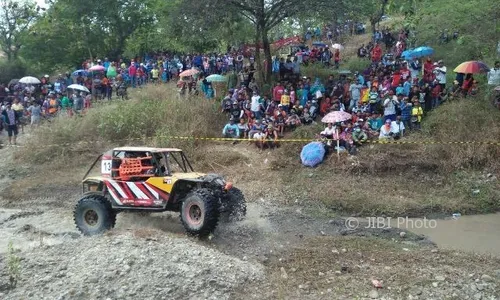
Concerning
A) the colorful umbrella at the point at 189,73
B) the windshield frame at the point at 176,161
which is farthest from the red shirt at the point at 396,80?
the windshield frame at the point at 176,161

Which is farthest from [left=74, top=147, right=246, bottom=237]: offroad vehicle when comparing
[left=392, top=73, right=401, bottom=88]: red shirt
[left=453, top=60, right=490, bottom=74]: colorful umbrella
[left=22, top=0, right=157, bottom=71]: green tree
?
[left=22, top=0, right=157, bottom=71]: green tree

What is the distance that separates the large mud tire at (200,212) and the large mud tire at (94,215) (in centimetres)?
201

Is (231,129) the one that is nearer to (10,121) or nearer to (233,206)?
(233,206)

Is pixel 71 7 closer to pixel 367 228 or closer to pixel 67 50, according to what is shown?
pixel 67 50

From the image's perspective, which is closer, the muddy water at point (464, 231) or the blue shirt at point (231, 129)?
the muddy water at point (464, 231)

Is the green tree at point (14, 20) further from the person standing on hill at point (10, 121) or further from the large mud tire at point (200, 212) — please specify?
the large mud tire at point (200, 212)

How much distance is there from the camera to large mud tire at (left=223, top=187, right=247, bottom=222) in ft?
38.7

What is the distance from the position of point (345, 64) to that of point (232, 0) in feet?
25.5

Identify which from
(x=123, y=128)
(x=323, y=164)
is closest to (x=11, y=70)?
(x=123, y=128)

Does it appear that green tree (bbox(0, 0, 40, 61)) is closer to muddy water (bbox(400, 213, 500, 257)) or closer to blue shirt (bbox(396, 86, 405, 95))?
blue shirt (bbox(396, 86, 405, 95))

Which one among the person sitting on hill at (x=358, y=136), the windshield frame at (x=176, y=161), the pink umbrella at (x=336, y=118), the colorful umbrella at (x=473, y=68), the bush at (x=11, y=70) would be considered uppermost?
the bush at (x=11, y=70)

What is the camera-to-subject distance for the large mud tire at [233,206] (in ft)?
38.7

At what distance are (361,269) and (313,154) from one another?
7.30 metres

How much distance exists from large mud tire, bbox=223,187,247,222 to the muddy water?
402 cm
